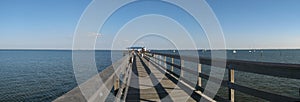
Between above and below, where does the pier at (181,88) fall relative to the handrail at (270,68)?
below

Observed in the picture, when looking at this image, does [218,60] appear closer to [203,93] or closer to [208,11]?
[203,93]

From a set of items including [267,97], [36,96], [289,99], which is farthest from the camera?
[36,96]

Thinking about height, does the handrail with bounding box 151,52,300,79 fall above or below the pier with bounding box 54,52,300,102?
above

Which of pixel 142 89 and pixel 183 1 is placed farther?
pixel 183 1

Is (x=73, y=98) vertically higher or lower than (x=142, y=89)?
higher

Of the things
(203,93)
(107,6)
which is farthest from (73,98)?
(107,6)

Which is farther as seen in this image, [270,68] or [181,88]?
[181,88]

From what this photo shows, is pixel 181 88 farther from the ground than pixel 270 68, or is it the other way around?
pixel 270 68

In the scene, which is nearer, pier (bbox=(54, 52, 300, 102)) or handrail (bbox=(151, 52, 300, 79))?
pier (bbox=(54, 52, 300, 102))

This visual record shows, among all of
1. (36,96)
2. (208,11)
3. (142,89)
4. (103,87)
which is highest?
(208,11)

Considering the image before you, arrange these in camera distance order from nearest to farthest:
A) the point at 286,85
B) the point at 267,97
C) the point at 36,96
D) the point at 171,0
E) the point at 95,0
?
the point at 267,97, the point at 95,0, the point at 171,0, the point at 36,96, the point at 286,85

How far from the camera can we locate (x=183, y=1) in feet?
31.8

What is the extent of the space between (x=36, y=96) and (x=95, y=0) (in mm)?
15522

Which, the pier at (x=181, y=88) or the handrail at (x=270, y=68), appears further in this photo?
the handrail at (x=270, y=68)
